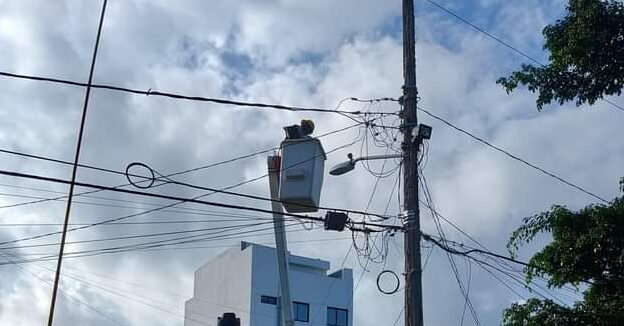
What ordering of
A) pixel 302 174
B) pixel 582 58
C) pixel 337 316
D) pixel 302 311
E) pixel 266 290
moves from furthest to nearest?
pixel 337 316, pixel 302 311, pixel 266 290, pixel 302 174, pixel 582 58

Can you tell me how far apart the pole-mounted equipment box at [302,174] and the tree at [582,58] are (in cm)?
314

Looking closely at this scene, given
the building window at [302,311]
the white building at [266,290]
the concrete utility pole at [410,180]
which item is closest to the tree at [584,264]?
the concrete utility pole at [410,180]

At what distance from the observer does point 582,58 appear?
44.0 feet

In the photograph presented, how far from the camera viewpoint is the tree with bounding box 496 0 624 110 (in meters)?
13.2


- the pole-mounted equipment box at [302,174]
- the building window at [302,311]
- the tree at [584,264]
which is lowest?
the tree at [584,264]

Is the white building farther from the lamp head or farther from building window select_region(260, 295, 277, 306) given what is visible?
the lamp head

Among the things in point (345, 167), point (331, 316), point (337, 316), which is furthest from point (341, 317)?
point (345, 167)

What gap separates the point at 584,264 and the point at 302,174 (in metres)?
4.35

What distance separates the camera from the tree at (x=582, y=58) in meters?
13.2

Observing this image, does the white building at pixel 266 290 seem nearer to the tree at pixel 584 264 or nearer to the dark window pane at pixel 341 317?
the dark window pane at pixel 341 317

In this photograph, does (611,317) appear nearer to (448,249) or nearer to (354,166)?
(448,249)

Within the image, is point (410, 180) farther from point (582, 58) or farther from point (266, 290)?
point (266, 290)

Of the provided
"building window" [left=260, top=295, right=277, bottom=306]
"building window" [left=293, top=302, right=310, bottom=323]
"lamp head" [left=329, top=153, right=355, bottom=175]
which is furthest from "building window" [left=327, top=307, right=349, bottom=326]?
"lamp head" [left=329, top=153, right=355, bottom=175]

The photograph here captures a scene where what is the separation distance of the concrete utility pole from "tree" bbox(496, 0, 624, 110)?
1863 mm
